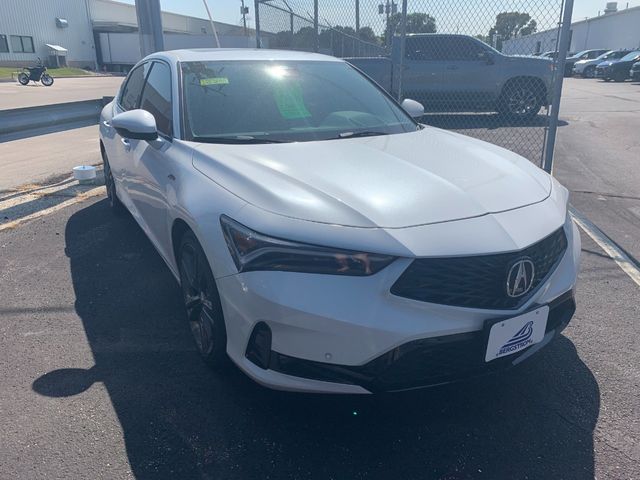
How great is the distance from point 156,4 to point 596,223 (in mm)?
6455

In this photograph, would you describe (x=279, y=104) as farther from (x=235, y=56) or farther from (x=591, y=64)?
(x=591, y=64)

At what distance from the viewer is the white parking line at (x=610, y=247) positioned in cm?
418

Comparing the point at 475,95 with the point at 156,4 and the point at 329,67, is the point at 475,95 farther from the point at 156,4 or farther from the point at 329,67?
the point at 329,67

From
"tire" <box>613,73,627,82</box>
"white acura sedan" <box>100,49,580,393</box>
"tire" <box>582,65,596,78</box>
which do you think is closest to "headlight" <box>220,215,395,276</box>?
"white acura sedan" <box>100,49,580,393</box>

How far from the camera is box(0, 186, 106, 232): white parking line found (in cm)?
533

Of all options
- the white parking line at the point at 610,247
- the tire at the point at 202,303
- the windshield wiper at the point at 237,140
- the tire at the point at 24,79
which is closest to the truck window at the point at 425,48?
the white parking line at the point at 610,247

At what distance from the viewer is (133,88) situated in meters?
4.84

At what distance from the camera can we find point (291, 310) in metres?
2.16

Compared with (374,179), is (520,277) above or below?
below

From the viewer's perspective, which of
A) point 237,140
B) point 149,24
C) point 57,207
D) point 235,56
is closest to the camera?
point 237,140

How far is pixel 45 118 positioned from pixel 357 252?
8.22 meters

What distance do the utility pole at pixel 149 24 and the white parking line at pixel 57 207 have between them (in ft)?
8.36

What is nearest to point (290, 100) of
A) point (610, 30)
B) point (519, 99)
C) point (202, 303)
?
point (202, 303)

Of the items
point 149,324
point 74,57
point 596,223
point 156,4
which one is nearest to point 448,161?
point 149,324
